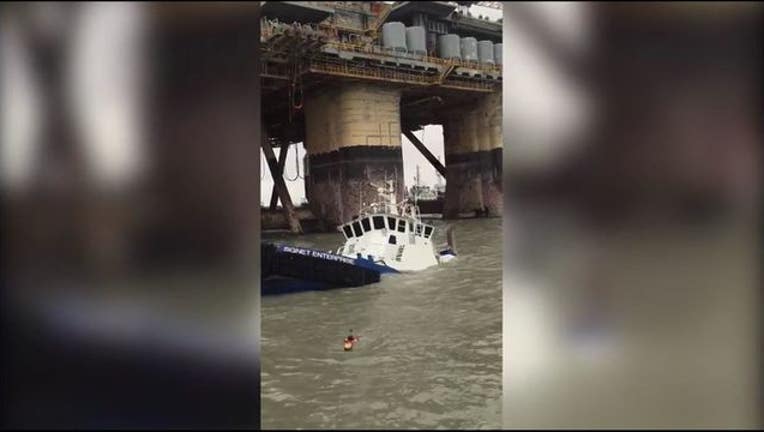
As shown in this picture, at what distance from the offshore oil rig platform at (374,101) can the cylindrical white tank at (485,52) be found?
0.10 ft

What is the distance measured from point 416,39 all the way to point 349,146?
495 centimetres

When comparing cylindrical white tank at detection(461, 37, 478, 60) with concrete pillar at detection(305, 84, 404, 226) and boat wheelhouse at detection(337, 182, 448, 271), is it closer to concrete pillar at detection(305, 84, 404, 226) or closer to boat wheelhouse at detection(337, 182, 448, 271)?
concrete pillar at detection(305, 84, 404, 226)

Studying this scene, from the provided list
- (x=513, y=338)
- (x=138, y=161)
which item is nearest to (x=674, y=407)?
(x=513, y=338)

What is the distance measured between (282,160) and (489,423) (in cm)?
844

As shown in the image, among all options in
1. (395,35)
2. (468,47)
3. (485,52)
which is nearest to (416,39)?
(468,47)

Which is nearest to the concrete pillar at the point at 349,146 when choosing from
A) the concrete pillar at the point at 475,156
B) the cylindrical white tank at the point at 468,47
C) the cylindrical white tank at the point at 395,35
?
the cylindrical white tank at the point at 395,35

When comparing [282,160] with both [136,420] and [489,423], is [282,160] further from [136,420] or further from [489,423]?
[136,420]

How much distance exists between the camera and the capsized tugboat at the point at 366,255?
865 cm

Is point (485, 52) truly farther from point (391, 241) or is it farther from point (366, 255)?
point (366, 255)

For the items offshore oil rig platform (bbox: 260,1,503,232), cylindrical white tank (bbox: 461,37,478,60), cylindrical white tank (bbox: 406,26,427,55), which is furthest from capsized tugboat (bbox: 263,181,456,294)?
cylindrical white tank (bbox: 461,37,478,60)

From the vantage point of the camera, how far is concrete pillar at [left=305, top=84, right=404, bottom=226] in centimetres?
1350

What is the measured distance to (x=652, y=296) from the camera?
133 cm

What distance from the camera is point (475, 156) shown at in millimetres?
14609

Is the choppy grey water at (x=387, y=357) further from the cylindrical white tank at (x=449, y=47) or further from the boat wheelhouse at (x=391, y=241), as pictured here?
the cylindrical white tank at (x=449, y=47)
